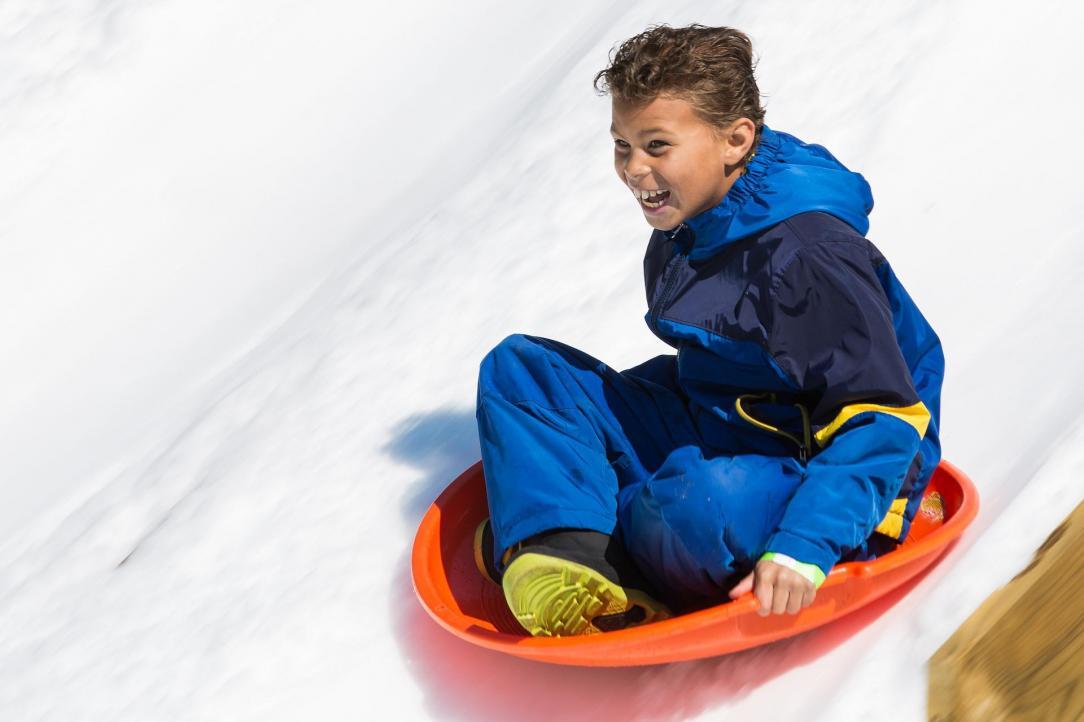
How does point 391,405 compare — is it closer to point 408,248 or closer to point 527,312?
point 527,312

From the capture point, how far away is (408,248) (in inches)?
131

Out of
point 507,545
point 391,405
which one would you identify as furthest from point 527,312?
point 507,545

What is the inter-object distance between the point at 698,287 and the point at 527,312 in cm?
103

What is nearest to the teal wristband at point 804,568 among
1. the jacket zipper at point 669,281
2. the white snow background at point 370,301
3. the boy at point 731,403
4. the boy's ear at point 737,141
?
the boy at point 731,403

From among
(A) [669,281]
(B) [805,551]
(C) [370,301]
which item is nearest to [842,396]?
(B) [805,551]

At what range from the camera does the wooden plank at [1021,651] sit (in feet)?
4.98

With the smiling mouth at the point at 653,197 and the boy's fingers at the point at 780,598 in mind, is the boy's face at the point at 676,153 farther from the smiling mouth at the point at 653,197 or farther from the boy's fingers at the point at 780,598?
the boy's fingers at the point at 780,598

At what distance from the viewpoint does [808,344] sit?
1705mm

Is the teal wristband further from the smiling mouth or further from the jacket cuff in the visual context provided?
the smiling mouth

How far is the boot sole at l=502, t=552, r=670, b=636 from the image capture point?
1.74m

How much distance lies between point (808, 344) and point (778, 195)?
22cm

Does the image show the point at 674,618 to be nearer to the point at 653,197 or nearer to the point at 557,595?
the point at 557,595

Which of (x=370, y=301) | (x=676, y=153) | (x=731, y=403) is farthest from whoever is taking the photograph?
(x=370, y=301)

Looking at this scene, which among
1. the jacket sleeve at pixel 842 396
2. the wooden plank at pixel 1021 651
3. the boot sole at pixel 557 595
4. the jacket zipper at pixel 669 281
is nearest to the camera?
the wooden plank at pixel 1021 651
